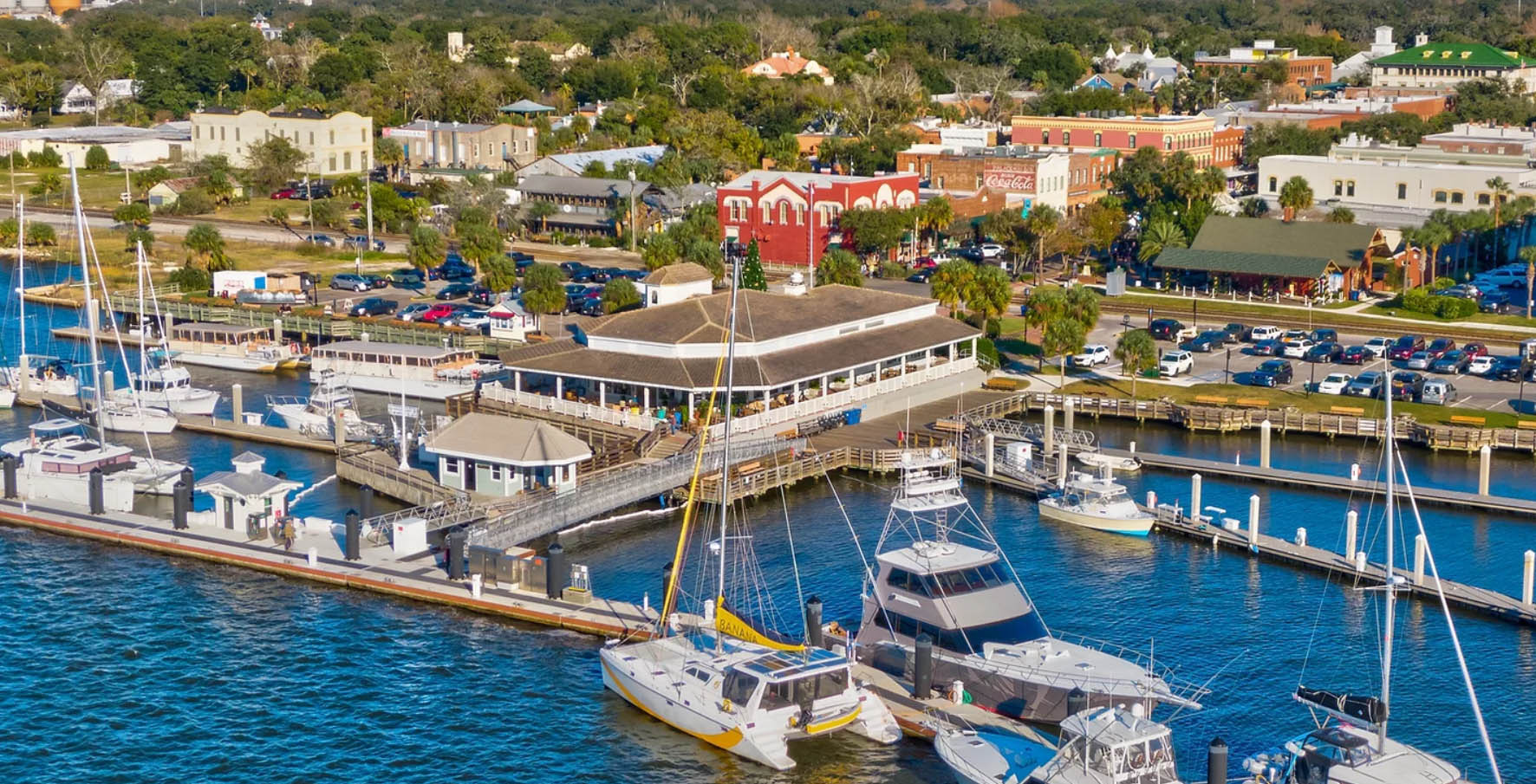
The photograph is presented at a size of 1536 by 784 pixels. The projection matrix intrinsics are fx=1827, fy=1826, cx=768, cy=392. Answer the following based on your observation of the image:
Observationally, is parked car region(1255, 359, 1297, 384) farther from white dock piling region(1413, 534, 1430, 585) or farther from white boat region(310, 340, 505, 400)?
white boat region(310, 340, 505, 400)

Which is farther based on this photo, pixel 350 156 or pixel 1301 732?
pixel 350 156

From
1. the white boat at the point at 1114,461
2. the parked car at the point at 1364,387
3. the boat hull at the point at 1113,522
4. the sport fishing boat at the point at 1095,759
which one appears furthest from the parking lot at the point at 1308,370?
the sport fishing boat at the point at 1095,759

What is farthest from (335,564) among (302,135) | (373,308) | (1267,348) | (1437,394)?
(302,135)

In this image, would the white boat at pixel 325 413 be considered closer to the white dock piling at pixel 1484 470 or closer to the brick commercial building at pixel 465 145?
the white dock piling at pixel 1484 470

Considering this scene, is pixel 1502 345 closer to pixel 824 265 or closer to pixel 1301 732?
pixel 824 265

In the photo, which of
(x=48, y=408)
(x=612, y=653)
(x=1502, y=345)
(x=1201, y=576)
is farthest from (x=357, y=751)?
(x=1502, y=345)

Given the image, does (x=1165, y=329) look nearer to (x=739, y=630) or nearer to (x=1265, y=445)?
(x=1265, y=445)

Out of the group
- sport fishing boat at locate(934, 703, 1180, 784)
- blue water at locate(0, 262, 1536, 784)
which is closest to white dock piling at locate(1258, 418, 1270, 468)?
blue water at locate(0, 262, 1536, 784)
